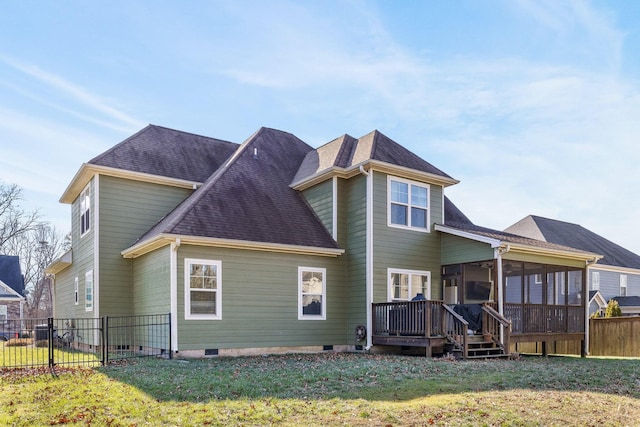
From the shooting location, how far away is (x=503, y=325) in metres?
14.1

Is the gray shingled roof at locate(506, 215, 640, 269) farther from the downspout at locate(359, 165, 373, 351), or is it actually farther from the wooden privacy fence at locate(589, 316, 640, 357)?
the downspout at locate(359, 165, 373, 351)

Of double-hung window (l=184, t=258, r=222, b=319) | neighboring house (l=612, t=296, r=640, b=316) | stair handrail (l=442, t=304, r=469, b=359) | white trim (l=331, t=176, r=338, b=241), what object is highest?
white trim (l=331, t=176, r=338, b=241)

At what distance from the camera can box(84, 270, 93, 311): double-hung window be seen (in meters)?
16.4

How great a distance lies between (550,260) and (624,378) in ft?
21.6

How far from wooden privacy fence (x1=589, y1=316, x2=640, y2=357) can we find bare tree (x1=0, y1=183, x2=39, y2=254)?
36.9m

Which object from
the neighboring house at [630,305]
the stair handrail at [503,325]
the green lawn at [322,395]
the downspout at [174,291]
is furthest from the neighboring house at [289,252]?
the neighboring house at [630,305]

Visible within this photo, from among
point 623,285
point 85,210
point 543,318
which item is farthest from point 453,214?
point 623,285

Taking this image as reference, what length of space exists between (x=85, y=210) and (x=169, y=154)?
10.8 feet

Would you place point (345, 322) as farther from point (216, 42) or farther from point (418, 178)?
point (216, 42)

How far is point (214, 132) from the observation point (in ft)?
67.5

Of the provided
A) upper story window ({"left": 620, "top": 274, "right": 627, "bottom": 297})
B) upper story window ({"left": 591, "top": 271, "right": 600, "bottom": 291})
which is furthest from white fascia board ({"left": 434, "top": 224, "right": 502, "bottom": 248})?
upper story window ({"left": 620, "top": 274, "right": 627, "bottom": 297})

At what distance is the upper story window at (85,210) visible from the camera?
1666 centimetres

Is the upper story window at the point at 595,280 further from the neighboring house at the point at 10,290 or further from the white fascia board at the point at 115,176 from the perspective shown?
the neighboring house at the point at 10,290

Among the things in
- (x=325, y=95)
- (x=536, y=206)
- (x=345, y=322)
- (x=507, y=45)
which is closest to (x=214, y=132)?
(x=325, y=95)
